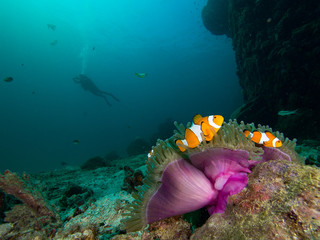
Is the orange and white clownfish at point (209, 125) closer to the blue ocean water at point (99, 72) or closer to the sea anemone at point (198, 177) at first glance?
the sea anemone at point (198, 177)

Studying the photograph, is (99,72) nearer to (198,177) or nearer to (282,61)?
(282,61)

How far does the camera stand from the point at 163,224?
67.1 inches

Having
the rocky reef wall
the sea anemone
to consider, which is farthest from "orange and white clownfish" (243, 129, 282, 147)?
the rocky reef wall


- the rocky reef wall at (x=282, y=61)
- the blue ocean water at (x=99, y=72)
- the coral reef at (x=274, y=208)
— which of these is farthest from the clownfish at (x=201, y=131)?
the blue ocean water at (x=99, y=72)

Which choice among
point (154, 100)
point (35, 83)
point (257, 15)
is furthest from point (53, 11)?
point (257, 15)

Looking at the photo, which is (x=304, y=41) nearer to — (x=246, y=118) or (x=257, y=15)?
(x=257, y=15)

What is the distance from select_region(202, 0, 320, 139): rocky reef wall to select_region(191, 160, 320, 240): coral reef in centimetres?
715

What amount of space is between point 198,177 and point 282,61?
886 centimetres

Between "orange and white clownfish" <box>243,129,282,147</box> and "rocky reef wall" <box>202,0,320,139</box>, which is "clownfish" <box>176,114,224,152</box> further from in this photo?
"rocky reef wall" <box>202,0,320,139</box>

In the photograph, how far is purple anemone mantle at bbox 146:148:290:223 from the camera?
1392 millimetres

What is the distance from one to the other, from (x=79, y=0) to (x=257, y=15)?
90.6m

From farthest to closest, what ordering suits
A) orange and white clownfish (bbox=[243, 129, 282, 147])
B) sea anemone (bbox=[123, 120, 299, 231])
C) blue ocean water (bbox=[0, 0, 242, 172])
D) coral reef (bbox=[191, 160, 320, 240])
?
1. blue ocean water (bbox=[0, 0, 242, 172])
2. orange and white clownfish (bbox=[243, 129, 282, 147])
3. sea anemone (bbox=[123, 120, 299, 231])
4. coral reef (bbox=[191, 160, 320, 240])

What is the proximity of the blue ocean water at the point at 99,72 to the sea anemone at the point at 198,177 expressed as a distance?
49842 mm

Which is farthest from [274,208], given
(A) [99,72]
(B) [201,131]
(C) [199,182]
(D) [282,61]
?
(A) [99,72]
